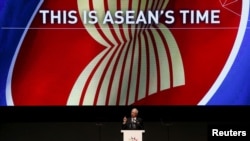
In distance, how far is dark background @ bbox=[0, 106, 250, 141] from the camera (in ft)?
30.5

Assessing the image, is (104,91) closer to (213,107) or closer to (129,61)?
(129,61)

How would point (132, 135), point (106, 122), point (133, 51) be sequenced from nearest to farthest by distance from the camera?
point (132, 135) → point (133, 51) → point (106, 122)

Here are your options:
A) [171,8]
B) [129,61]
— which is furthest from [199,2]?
[129,61]

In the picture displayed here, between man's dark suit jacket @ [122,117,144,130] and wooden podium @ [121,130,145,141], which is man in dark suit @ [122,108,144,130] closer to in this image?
man's dark suit jacket @ [122,117,144,130]

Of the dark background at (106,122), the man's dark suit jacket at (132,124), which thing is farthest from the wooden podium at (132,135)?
the dark background at (106,122)

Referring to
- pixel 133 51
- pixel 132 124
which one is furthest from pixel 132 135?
pixel 133 51

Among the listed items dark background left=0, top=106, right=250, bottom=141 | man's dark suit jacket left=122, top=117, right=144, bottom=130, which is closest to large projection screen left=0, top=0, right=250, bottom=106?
dark background left=0, top=106, right=250, bottom=141

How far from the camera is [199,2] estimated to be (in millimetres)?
8820

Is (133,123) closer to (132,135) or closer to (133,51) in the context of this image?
(132,135)

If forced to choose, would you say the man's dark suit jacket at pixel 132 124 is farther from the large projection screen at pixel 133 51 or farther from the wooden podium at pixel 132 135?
the large projection screen at pixel 133 51

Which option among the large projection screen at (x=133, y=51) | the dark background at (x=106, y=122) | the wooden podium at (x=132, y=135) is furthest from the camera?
the dark background at (x=106, y=122)

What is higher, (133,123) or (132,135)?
(133,123)

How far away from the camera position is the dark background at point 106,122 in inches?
366

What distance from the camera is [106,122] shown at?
374 inches
